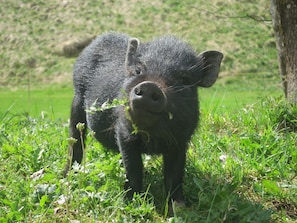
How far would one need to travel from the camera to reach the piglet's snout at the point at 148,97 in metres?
3.22

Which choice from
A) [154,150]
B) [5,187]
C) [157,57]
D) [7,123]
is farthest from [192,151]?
[7,123]

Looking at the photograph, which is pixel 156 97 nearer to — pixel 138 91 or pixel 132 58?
pixel 138 91

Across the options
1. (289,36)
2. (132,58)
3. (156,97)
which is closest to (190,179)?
(132,58)

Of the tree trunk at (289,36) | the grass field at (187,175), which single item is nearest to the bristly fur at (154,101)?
the grass field at (187,175)

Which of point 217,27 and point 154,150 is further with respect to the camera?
point 217,27

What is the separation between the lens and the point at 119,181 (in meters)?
3.92

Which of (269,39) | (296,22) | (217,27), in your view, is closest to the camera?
(296,22)

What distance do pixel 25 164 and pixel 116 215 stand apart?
4.55 feet

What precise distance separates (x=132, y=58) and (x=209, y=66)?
26.8 inches

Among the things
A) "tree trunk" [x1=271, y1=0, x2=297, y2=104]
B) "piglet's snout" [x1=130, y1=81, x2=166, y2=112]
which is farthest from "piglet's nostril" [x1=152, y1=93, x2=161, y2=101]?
"tree trunk" [x1=271, y1=0, x2=297, y2=104]

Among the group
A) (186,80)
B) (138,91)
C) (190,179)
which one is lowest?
(190,179)

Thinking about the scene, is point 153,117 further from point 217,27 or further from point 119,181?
point 217,27

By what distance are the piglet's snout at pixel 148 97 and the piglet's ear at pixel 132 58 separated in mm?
678

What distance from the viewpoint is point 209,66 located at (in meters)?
4.26
